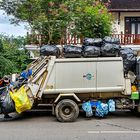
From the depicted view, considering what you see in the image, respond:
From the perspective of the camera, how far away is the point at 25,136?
35.9ft

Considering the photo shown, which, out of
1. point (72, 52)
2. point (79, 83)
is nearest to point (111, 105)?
point (79, 83)

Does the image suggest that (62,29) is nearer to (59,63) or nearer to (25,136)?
(59,63)

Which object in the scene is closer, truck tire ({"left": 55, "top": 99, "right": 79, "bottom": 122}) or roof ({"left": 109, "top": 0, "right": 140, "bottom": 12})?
truck tire ({"left": 55, "top": 99, "right": 79, "bottom": 122})

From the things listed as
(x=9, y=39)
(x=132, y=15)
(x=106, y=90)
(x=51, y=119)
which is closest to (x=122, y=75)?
(x=106, y=90)

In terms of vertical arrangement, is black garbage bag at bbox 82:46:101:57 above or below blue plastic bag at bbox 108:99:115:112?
above

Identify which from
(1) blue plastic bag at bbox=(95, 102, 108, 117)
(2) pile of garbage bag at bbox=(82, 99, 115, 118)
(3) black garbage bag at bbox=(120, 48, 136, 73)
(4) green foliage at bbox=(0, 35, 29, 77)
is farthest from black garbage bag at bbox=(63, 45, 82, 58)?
(4) green foliage at bbox=(0, 35, 29, 77)

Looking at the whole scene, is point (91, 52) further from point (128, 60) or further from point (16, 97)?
point (16, 97)

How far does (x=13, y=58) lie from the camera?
2162 centimetres

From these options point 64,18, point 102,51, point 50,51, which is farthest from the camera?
point 64,18

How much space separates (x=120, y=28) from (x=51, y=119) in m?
15.0

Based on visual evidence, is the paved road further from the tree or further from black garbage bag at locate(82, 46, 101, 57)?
the tree

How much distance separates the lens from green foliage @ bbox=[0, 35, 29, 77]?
20.1m

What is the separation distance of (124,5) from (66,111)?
15.8 m

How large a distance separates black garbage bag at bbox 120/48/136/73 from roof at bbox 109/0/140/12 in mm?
13363
